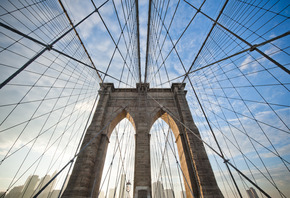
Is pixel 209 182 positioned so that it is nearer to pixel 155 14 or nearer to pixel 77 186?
pixel 77 186

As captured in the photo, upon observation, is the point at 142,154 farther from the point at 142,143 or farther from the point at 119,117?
the point at 119,117

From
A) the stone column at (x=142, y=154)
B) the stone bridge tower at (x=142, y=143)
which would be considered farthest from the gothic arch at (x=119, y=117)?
the stone column at (x=142, y=154)

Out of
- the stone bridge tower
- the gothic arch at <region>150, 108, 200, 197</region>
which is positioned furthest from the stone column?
the gothic arch at <region>150, 108, 200, 197</region>

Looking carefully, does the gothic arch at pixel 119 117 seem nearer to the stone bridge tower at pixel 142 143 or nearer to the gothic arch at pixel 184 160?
the stone bridge tower at pixel 142 143

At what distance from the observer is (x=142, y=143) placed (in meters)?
8.45

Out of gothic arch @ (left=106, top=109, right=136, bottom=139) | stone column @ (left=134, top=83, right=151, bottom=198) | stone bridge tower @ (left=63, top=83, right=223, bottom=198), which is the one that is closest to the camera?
stone bridge tower @ (left=63, top=83, right=223, bottom=198)

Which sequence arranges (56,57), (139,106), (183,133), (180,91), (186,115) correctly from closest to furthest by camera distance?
1. (56,57)
2. (183,133)
3. (186,115)
4. (139,106)
5. (180,91)

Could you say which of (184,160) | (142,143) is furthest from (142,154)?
(184,160)

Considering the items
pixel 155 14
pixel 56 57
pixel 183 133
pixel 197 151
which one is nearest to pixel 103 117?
pixel 56 57

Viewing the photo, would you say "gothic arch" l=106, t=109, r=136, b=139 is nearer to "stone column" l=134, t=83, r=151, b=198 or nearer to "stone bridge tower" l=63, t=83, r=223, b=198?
"stone bridge tower" l=63, t=83, r=223, b=198

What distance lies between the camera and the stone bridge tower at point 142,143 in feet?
21.5

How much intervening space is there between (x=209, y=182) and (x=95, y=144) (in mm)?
7885

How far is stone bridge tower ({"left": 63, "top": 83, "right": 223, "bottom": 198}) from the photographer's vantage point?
6.55m

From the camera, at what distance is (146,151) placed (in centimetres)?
807
